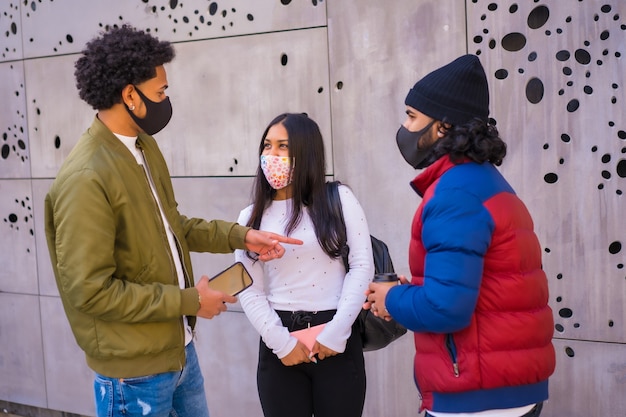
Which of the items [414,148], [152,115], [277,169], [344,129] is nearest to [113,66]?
[152,115]

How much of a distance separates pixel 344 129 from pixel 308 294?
157cm

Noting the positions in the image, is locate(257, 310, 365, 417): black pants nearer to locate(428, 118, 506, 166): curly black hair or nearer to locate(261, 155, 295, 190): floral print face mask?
locate(261, 155, 295, 190): floral print face mask

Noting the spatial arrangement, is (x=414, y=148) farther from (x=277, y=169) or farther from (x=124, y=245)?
(x=124, y=245)

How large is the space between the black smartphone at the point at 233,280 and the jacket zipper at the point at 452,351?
2.93ft

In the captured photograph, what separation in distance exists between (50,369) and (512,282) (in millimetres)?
4520

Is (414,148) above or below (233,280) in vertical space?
above

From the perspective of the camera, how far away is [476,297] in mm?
2191

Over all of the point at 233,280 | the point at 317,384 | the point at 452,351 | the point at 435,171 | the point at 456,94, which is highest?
the point at 456,94

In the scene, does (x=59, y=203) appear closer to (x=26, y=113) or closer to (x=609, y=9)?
(x=609, y=9)

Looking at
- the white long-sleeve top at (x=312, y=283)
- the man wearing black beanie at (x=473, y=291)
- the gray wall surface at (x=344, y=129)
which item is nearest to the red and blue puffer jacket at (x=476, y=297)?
the man wearing black beanie at (x=473, y=291)

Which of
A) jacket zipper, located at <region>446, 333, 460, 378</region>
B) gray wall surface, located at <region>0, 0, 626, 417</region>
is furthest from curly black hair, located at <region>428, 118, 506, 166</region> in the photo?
gray wall surface, located at <region>0, 0, 626, 417</region>

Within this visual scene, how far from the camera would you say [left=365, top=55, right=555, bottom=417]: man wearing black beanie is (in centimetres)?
218

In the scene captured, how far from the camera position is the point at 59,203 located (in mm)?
2521

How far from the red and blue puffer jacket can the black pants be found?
77 centimetres
